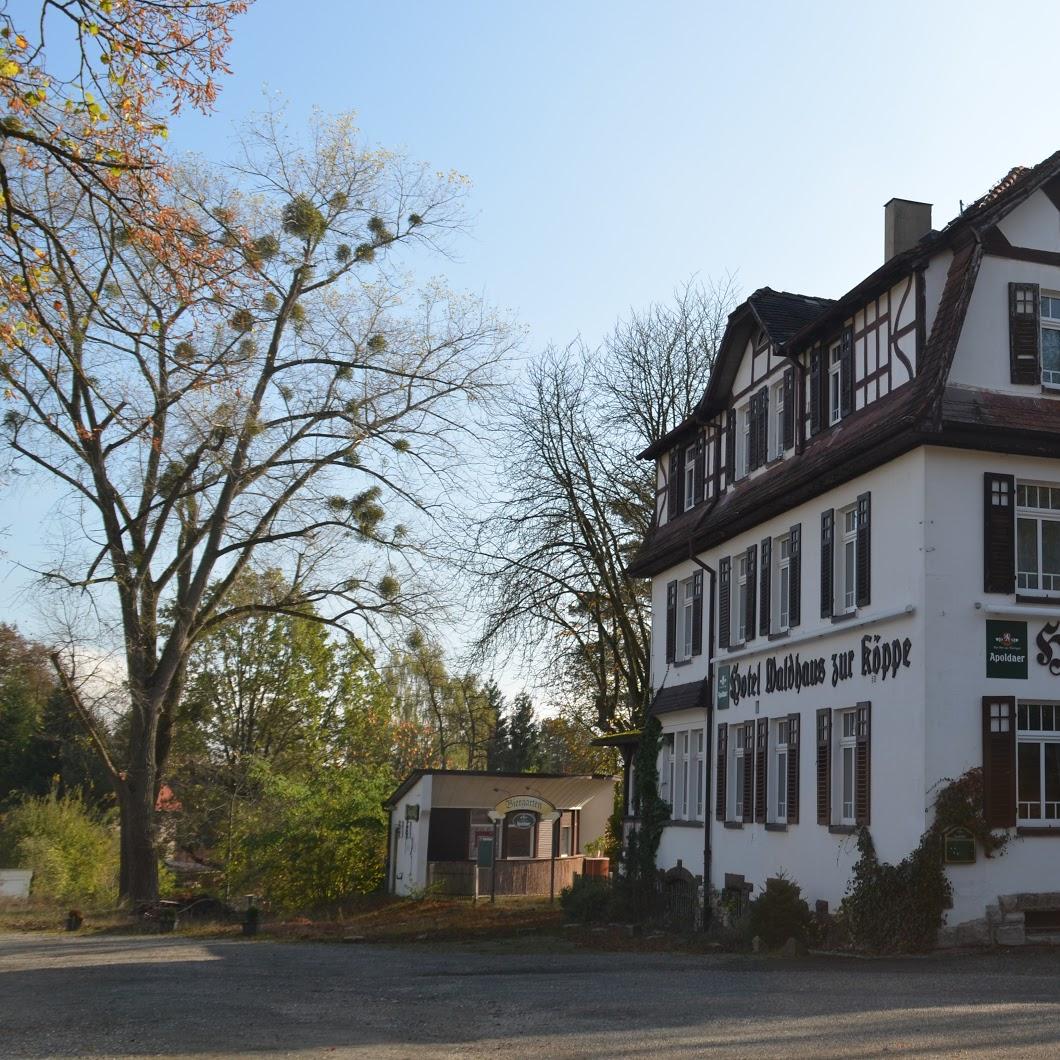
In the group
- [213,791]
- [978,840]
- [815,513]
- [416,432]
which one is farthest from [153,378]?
[213,791]

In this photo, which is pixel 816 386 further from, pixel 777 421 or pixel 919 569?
pixel 919 569

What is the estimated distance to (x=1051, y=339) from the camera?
1994 cm

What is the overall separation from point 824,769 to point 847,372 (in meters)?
6.28

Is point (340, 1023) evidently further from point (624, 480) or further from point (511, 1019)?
point (624, 480)

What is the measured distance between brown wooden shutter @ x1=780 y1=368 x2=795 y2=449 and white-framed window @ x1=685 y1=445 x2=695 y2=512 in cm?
560

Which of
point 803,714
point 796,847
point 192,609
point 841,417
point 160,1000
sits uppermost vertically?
point 841,417

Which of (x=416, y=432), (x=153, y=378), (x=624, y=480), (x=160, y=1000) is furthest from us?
(x=624, y=480)

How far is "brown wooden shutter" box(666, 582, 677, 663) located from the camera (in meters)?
30.4

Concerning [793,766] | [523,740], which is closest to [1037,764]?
[793,766]

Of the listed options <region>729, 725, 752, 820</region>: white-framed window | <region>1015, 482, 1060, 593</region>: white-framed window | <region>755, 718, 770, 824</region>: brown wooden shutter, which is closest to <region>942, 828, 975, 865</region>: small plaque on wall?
<region>1015, 482, 1060, 593</region>: white-framed window

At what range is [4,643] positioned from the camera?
1649 inches

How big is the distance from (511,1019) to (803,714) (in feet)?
36.6

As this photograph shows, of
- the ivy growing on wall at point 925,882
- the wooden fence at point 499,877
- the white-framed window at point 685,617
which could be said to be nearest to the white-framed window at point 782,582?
the white-framed window at point 685,617

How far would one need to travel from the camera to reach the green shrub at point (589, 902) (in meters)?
27.8
